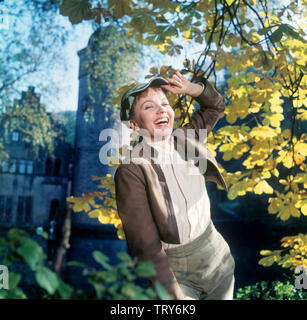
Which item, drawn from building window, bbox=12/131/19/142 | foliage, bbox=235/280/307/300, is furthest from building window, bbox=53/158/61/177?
foliage, bbox=235/280/307/300

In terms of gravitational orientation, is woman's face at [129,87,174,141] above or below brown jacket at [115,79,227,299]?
above

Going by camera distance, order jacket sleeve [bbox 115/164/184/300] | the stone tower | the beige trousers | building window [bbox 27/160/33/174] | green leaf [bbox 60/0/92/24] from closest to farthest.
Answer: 1. jacket sleeve [bbox 115/164/184/300]
2. the beige trousers
3. green leaf [bbox 60/0/92/24]
4. the stone tower
5. building window [bbox 27/160/33/174]

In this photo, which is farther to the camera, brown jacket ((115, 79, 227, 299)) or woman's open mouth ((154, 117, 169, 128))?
woman's open mouth ((154, 117, 169, 128))

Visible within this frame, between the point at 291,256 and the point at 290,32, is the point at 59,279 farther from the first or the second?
the point at 291,256

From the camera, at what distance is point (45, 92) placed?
8.91 meters

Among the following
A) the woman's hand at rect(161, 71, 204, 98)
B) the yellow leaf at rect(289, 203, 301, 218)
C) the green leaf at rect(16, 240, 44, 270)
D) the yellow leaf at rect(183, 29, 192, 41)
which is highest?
the yellow leaf at rect(183, 29, 192, 41)

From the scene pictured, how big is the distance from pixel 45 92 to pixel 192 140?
300 inches

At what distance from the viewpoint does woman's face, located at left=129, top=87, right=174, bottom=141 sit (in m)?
1.93

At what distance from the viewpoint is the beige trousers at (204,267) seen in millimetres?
1800

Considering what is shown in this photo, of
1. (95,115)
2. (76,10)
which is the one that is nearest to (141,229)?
(76,10)

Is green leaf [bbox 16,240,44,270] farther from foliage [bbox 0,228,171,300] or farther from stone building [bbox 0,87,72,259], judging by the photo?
stone building [bbox 0,87,72,259]

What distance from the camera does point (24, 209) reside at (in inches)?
654

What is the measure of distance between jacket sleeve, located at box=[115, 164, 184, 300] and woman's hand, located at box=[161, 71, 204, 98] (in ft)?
1.83

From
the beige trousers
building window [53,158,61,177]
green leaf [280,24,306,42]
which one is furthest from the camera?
building window [53,158,61,177]
